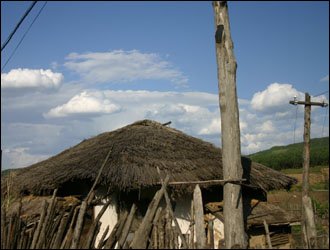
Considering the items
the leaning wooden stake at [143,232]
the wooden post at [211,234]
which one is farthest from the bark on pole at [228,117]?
the leaning wooden stake at [143,232]

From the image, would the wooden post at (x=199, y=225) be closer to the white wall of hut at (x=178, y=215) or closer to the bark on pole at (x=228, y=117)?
the bark on pole at (x=228, y=117)

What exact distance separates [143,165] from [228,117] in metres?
3.51

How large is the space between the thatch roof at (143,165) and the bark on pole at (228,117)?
2879 millimetres

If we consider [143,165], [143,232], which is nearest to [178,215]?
[143,165]

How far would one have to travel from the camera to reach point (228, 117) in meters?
5.25

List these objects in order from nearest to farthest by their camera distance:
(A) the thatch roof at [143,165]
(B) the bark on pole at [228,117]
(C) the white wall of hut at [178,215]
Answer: (B) the bark on pole at [228,117] < (A) the thatch roof at [143,165] < (C) the white wall of hut at [178,215]

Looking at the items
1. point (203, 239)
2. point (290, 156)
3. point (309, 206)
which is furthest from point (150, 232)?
point (290, 156)

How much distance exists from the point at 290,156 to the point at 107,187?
43.2 m

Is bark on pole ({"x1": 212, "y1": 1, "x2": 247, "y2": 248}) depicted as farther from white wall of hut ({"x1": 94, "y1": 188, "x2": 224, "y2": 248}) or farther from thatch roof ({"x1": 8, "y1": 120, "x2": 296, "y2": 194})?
white wall of hut ({"x1": 94, "y1": 188, "x2": 224, "y2": 248})

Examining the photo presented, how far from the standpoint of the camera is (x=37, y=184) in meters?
8.38

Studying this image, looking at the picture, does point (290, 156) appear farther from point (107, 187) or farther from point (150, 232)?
point (150, 232)

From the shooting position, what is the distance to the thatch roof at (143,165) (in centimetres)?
790

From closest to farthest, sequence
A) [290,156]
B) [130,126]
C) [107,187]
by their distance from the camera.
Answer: [107,187]
[130,126]
[290,156]

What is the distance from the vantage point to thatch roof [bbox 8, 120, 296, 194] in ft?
25.9
